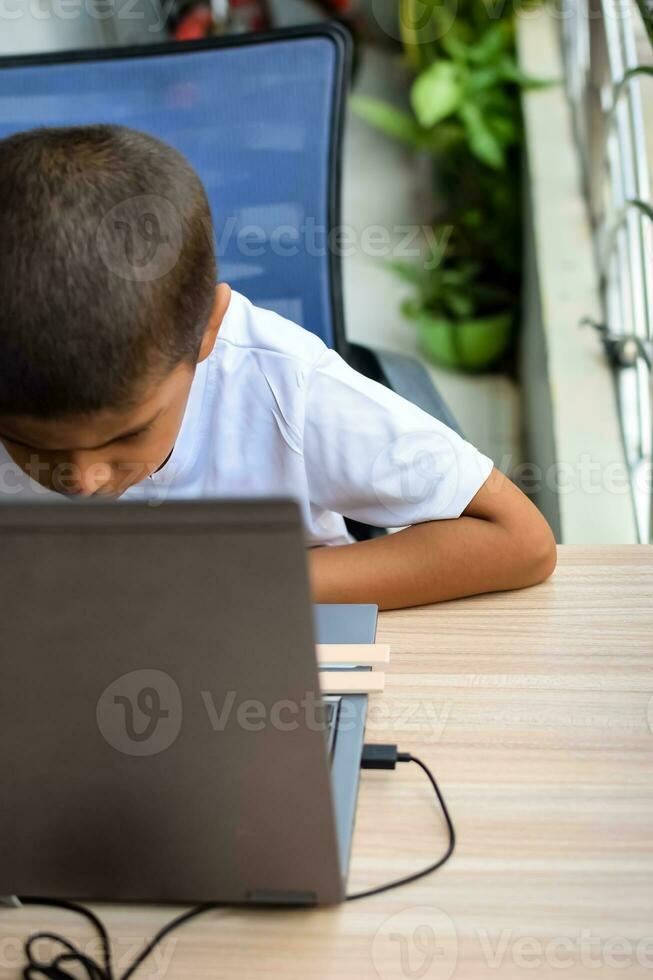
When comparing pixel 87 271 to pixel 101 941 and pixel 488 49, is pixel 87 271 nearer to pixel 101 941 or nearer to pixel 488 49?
pixel 101 941

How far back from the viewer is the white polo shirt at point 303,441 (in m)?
0.86

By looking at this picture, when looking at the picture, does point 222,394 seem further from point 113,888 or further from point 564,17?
point 564,17

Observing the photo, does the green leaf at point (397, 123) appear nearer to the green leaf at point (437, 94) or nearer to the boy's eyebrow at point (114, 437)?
the green leaf at point (437, 94)

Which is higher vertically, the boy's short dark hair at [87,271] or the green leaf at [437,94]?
the boy's short dark hair at [87,271]

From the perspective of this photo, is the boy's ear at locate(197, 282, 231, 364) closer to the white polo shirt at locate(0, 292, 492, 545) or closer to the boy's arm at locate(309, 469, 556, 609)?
the white polo shirt at locate(0, 292, 492, 545)

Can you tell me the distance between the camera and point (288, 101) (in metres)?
1.22

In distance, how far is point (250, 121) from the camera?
123cm

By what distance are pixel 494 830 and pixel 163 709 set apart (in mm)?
230

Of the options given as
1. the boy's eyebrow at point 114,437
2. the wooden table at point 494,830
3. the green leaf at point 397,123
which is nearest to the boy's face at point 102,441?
the boy's eyebrow at point 114,437

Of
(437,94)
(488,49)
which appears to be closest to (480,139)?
(437,94)

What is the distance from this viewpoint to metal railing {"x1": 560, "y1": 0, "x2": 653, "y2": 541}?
1555 millimetres

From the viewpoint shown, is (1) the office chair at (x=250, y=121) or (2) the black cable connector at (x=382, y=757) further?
(1) the office chair at (x=250, y=121)

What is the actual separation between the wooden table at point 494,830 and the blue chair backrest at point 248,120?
22.9 inches

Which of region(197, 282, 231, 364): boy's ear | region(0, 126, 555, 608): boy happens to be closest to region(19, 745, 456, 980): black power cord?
region(0, 126, 555, 608): boy
